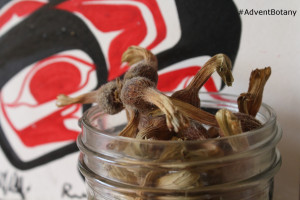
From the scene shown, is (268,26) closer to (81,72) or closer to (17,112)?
(81,72)

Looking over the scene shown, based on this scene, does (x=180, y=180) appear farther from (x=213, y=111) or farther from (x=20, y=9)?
(x=20, y=9)

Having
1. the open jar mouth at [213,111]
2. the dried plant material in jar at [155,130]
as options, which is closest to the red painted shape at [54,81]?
the open jar mouth at [213,111]

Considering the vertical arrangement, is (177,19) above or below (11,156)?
above

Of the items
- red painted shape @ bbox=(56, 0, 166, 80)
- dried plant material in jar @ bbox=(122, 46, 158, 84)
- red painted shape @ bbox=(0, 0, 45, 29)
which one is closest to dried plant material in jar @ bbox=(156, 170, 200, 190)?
dried plant material in jar @ bbox=(122, 46, 158, 84)

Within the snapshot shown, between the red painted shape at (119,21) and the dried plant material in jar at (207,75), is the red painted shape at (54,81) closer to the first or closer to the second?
the red painted shape at (119,21)

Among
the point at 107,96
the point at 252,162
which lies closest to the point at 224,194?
the point at 252,162
